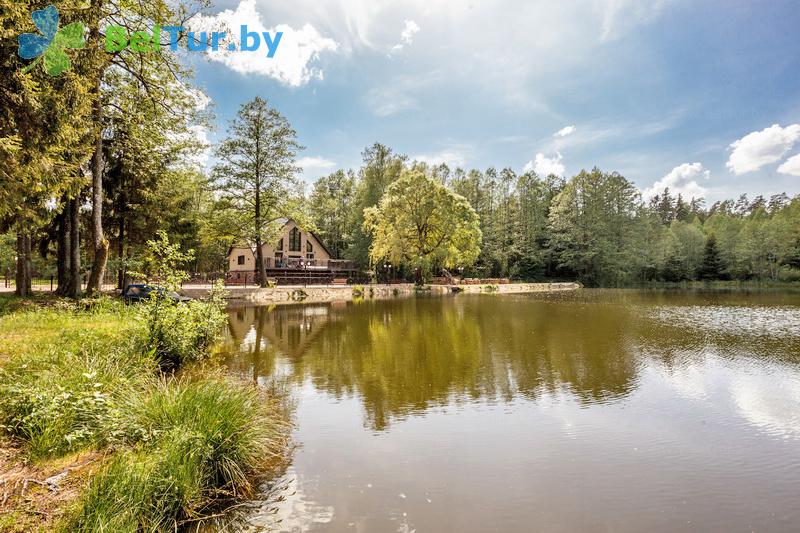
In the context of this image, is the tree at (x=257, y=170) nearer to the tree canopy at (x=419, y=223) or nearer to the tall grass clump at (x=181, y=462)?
the tree canopy at (x=419, y=223)

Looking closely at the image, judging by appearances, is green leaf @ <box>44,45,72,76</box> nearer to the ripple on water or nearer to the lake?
the lake

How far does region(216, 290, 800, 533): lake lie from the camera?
4.23m

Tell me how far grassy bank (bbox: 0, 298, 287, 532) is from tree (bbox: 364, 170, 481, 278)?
119 feet

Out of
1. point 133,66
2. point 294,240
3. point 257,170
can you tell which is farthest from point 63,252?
point 294,240

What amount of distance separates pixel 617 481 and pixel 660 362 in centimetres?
763

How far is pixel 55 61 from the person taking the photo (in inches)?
380

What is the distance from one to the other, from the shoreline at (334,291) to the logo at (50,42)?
1677 cm

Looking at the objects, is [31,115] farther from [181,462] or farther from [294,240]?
[294,240]

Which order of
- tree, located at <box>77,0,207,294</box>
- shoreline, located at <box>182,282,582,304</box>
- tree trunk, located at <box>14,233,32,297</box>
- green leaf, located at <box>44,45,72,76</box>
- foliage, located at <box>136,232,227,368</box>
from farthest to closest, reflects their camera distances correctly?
shoreline, located at <box>182,282,582,304</box> < tree trunk, located at <box>14,233,32,297</box> < tree, located at <box>77,0,207,294</box> < green leaf, located at <box>44,45,72,76</box> < foliage, located at <box>136,232,227,368</box>

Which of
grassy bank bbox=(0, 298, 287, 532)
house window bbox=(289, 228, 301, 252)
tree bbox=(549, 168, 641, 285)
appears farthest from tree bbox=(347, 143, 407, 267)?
grassy bank bbox=(0, 298, 287, 532)

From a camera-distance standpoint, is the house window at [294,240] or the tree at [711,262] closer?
the house window at [294,240]

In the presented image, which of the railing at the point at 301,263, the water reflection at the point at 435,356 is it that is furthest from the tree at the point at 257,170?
Answer: the water reflection at the point at 435,356

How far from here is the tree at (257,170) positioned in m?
32.4

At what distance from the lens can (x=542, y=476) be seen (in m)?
4.93
